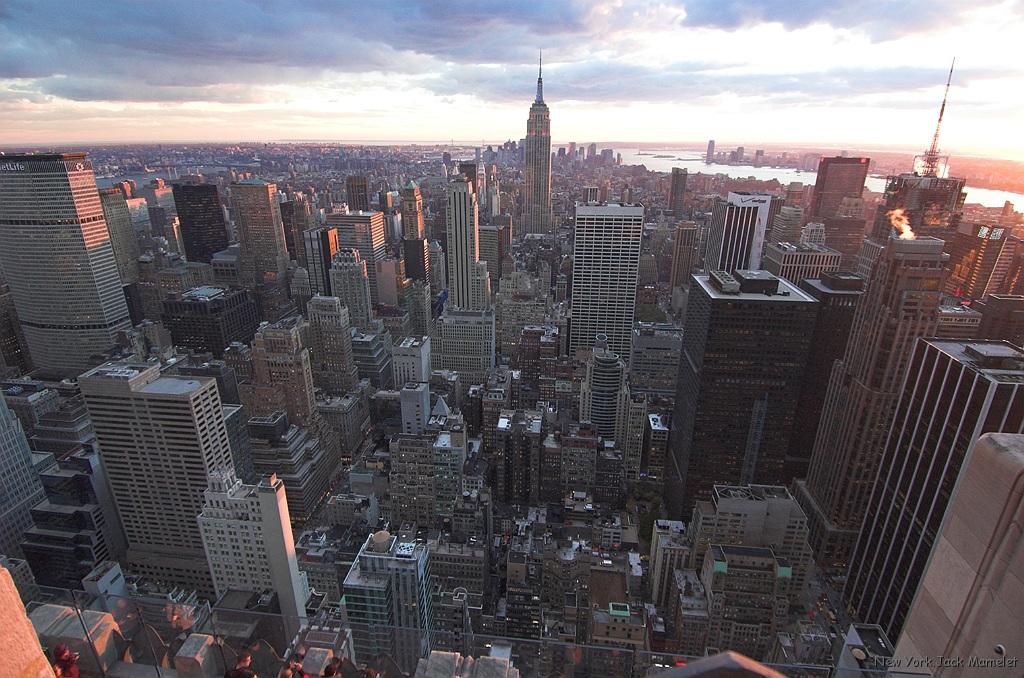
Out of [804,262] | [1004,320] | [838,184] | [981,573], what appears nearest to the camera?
[981,573]

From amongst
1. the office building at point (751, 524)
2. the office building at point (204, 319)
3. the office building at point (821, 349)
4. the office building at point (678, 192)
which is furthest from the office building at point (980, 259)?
the office building at point (204, 319)

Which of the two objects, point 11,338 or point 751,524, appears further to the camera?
point 11,338

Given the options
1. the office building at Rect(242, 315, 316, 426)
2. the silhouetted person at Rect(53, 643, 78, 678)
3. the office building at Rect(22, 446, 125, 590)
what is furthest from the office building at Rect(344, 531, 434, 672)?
the office building at Rect(242, 315, 316, 426)

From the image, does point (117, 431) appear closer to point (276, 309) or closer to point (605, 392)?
point (605, 392)

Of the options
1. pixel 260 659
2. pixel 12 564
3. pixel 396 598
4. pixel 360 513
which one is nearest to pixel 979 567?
pixel 260 659

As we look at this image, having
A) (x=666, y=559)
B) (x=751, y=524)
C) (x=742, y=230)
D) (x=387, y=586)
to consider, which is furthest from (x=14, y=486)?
(x=742, y=230)

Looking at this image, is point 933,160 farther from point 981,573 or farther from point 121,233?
point 121,233
